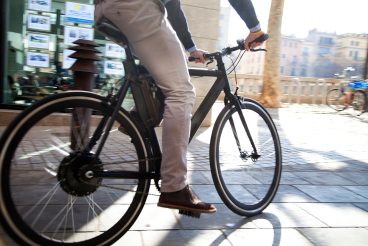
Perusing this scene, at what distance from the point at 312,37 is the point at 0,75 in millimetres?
53085

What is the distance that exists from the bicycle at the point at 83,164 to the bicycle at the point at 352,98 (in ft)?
39.6

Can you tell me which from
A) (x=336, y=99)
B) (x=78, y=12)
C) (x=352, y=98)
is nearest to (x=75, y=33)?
(x=78, y=12)

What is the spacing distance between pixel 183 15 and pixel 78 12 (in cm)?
509

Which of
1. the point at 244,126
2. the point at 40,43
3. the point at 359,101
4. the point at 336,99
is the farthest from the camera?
the point at 336,99

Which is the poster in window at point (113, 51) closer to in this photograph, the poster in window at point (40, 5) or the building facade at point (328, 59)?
the poster in window at point (40, 5)

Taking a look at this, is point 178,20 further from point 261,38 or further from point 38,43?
point 38,43

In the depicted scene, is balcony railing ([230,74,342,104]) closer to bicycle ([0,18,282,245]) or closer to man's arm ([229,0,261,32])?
man's arm ([229,0,261,32])

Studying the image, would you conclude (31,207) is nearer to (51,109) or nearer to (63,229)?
(63,229)

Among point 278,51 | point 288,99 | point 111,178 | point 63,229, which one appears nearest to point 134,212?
point 111,178

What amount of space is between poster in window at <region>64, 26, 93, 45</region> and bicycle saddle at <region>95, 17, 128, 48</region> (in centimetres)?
533

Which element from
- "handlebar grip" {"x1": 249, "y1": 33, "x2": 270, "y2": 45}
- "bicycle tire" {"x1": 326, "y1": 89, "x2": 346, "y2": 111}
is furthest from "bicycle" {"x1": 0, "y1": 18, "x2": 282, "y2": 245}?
"bicycle tire" {"x1": 326, "y1": 89, "x2": 346, "y2": 111}

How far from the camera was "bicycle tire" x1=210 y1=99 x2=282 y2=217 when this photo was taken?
295 cm

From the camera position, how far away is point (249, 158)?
3.22 m

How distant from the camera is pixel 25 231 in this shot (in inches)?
82.5
